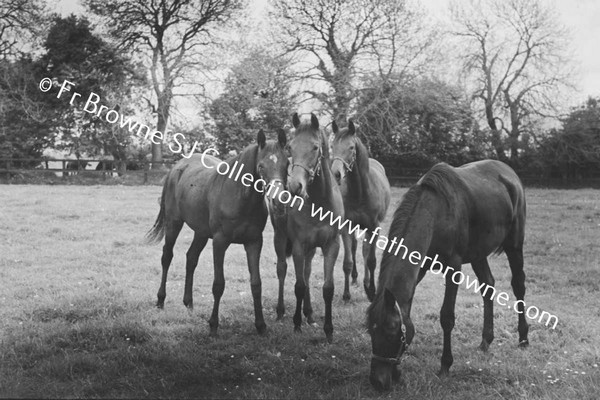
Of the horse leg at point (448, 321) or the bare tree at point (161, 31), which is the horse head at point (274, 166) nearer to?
the horse leg at point (448, 321)

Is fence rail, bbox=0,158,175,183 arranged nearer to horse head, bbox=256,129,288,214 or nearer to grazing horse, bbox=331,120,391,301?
grazing horse, bbox=331,120,391,301

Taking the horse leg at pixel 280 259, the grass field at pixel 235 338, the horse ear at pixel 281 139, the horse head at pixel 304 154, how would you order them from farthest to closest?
the horse leg at pixel 280 259 < the horse ear at pixel 281 139 < the horse head at pixel 304 154 < the grass field at pixel 235 338

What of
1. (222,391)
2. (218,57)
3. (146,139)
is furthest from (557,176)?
(222,391)

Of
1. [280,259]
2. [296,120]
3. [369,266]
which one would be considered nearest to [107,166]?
[369,266]

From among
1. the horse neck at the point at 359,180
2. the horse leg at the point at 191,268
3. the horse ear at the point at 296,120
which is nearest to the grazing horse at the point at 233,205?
the horse leg at the point at 191,268

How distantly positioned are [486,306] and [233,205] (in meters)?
2.78

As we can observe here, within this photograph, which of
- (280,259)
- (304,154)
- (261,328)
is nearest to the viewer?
(304,154)

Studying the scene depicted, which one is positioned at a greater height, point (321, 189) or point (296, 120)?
point (296, 120)

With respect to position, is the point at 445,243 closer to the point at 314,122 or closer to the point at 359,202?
the point at 314,122

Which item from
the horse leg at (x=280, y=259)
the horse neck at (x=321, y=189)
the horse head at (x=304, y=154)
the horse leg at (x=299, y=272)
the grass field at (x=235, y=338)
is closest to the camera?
the grass field at (x=235, y=338)

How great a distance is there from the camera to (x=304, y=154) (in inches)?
202

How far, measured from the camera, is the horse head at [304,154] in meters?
4.94

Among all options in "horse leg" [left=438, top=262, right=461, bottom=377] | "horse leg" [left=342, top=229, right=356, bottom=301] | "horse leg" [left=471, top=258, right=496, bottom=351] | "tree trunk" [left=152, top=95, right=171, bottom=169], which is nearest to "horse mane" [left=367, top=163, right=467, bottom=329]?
"horse leg" [left=438, top=262, right=461, bottom=377]

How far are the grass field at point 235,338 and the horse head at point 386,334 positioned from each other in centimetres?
25
